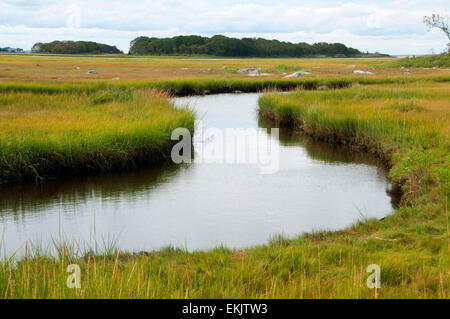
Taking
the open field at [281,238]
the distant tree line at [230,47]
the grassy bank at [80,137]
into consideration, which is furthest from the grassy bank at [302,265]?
the distant tree line at [230,47]

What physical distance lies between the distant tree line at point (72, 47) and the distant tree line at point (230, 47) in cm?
992

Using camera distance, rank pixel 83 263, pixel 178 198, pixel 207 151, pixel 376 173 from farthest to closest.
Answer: pixel 207 151, pixel 376 173, pixel 178 198, pixel 83 263

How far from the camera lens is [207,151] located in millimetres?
15875

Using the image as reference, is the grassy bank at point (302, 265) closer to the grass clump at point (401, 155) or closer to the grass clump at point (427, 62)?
the grass clump at point (401, 155)

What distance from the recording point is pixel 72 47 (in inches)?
5295

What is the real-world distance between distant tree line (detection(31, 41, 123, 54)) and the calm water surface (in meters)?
131

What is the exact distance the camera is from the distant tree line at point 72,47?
134000 mm

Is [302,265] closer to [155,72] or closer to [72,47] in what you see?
[155,72]

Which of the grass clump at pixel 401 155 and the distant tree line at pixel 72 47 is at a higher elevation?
the distant tree line at pixel 72 47

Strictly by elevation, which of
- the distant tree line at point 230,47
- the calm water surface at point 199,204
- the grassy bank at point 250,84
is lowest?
the calm water surface at point 199,204

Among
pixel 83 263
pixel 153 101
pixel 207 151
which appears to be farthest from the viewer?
pixel 153 101
